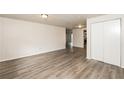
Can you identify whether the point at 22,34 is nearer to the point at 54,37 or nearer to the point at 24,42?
the point at 24,42

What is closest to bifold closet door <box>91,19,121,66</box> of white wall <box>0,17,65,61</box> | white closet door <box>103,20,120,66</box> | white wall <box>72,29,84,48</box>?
white closet door <box>103,20,120,66</box>

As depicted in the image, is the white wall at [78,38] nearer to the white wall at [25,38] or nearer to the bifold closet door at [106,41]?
the white wall at [25,38]

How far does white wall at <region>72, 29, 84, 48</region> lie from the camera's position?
10.5m

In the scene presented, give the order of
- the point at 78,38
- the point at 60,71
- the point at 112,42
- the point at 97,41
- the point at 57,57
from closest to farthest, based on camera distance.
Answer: the point at 60,71 → the point at 112,42 → the point at 97,41 → the point at 57,57 → the point at 78,38

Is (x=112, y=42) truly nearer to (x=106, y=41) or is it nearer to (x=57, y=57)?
(x=106, y=41)

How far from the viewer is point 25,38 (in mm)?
6125

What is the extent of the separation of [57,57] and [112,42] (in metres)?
3.02

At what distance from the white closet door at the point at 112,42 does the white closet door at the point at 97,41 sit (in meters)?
0.24

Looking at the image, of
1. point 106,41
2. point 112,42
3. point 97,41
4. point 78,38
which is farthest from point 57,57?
point 78,38

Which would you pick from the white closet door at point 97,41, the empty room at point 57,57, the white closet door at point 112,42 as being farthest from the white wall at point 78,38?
the white closet door at point 112,42

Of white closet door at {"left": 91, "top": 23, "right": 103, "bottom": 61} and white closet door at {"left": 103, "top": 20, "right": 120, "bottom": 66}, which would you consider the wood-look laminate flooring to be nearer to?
white closet door at {"left": 103, "top": 20, "right": 120, "bottom": 66}
